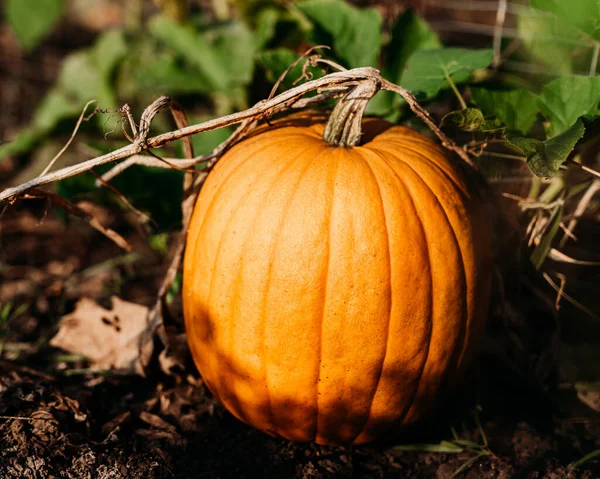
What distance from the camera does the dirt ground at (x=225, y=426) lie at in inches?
75.0

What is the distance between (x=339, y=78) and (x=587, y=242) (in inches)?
66.6

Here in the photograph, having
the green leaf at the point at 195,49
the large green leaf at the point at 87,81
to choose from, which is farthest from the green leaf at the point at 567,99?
the large green leaf at the point at 87,81

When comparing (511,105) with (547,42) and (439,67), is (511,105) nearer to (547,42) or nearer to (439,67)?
(439,67)

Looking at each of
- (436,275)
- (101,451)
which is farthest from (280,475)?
(436,275)

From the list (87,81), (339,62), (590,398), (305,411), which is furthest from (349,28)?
(87,81)

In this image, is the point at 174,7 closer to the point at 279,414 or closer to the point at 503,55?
the point at 503,55

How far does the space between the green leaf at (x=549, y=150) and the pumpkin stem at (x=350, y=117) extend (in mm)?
457

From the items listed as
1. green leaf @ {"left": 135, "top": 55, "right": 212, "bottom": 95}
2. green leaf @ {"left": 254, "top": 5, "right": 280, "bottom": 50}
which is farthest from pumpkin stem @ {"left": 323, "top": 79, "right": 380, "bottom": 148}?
green leaf @ {"left": 135, "top": 55, "right": 212, "bottom": 95}

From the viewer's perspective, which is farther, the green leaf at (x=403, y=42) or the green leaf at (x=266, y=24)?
the green leaf at (x=266, y=24)

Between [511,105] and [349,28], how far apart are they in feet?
2.43

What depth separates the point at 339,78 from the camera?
1826 millimetres

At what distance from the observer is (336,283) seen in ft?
5.72

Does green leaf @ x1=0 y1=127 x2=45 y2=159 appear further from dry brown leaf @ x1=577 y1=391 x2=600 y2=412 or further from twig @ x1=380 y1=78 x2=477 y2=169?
dry brown leaf @ x1=577 y1=391 x2=600 y2=412

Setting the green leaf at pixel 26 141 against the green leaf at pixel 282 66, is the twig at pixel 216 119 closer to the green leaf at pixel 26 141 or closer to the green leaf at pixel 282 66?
the green leaf at pixel 282 66
